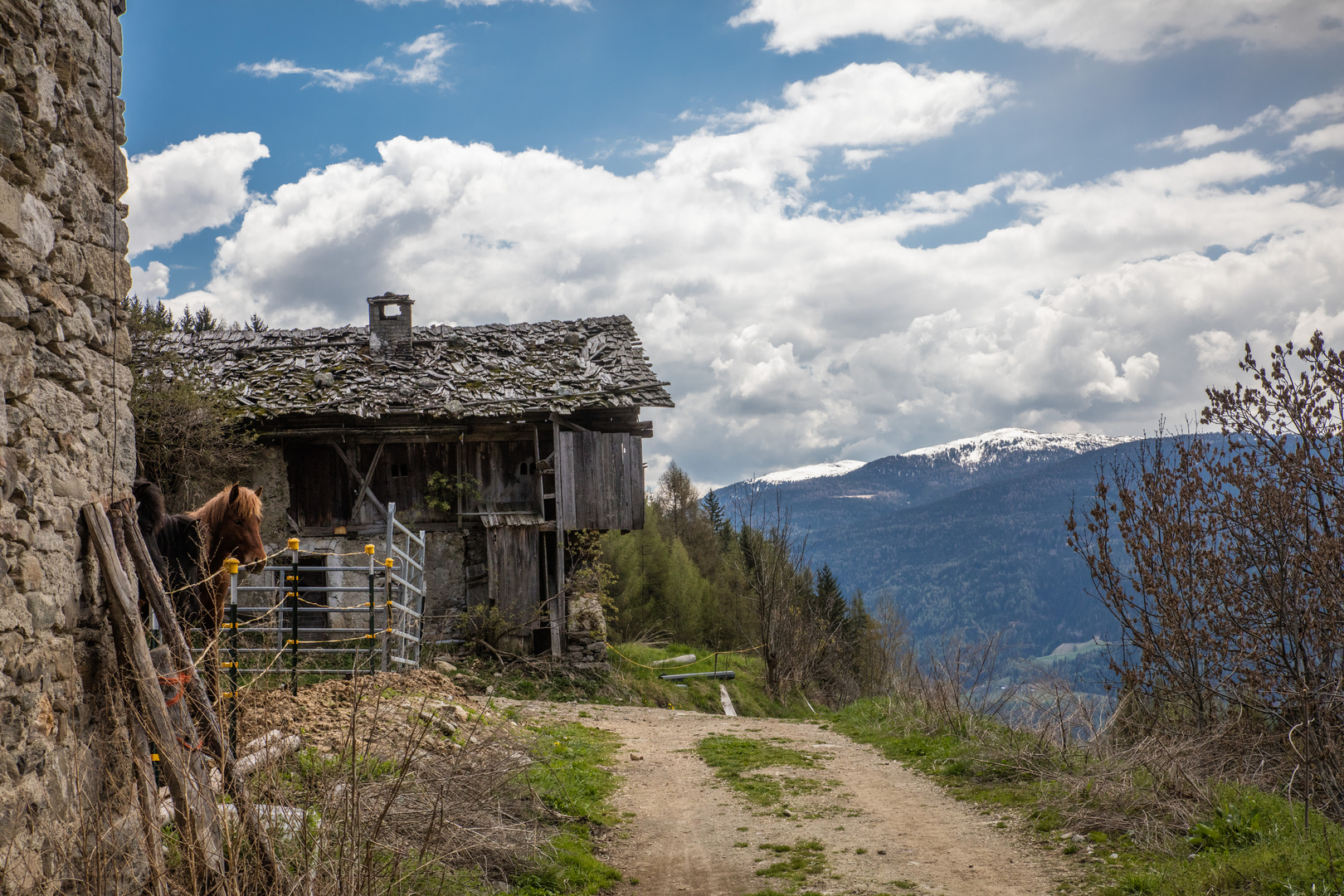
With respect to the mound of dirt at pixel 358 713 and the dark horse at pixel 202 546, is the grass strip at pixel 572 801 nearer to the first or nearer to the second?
the mound of dirt at pixel 358 713

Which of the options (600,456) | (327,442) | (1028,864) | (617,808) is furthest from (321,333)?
(1028,864)

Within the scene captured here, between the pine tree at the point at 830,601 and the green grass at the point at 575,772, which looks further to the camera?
the pine tree at the point at 830,601

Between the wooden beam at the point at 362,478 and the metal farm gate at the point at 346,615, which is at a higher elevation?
the wooden beam at the point at 362,478

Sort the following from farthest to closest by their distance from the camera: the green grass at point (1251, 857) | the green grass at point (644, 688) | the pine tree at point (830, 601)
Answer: the pine tree at point (830, 601) < the green grass at point (644, 688) < the green grass at point (1251, 857)

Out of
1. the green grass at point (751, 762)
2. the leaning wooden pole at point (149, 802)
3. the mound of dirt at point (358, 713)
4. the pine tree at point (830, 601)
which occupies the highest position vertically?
the leaning wooden pole at point (149, 802)

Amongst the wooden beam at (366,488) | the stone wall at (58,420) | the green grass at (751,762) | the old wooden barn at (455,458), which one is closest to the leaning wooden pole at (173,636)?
the stone wall at (58,420)

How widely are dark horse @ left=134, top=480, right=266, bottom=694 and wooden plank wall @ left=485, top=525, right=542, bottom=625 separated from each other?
1003 centimetres

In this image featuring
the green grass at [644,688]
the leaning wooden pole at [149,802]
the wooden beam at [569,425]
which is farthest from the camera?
the wooden beam at [569,425]

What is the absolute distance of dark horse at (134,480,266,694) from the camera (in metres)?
4.91

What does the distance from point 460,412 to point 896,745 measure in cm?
1026

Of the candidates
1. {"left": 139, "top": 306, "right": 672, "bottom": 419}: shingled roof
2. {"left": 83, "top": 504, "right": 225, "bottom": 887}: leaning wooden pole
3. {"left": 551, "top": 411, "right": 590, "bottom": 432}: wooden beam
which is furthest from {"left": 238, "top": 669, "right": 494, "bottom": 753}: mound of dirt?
{"left": 139, "top": 306, "right": 672, "bottom": 419}: shingled roof

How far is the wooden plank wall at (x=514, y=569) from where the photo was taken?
1684 centimetres

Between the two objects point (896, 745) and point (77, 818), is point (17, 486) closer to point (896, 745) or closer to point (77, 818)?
point (77, 818)

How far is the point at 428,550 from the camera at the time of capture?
56.4 feet
